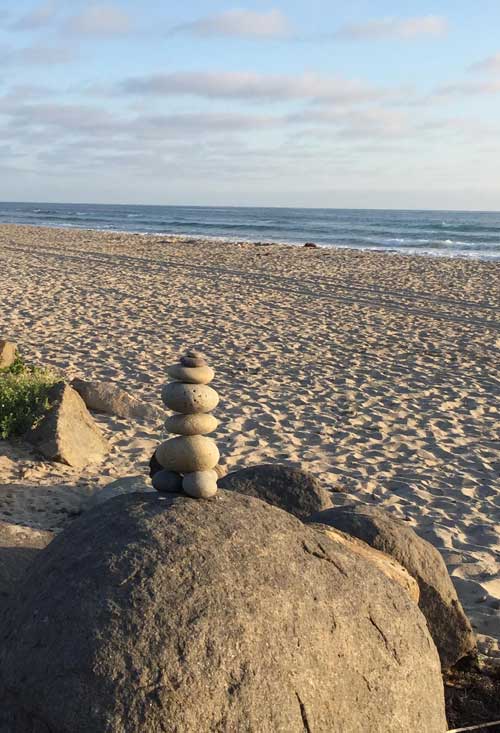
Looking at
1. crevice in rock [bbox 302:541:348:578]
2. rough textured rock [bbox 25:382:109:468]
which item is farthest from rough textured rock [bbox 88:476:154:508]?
crevice in rock [bbox 302:541:348:578]

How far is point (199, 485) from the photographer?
3.16m

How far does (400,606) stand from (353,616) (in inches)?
13.3

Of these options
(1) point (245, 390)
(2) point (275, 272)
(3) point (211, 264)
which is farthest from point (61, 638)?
(3) point (211, 264)

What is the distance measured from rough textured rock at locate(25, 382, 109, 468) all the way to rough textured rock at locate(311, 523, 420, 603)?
11.3ft

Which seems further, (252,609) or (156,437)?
(156,437)

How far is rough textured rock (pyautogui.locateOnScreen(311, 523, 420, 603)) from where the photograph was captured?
12.0 feet

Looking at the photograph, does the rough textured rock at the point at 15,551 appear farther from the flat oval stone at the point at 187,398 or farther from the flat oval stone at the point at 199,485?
the flat oval stone at the point at 187,398

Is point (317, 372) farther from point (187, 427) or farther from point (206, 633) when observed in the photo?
point (206, 633)

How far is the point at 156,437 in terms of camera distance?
7.61 metres

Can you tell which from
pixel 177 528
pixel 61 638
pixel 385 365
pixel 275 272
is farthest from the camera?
pixel 275 272

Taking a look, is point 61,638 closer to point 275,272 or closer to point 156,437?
point 156,437

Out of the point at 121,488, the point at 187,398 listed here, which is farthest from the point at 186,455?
the point at 121,488

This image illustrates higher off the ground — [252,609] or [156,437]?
[252,609]

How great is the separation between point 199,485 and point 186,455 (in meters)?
0.16
